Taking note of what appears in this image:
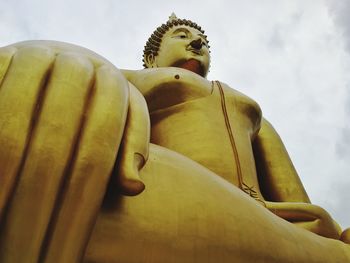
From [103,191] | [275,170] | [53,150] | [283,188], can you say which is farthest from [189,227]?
[275,170]

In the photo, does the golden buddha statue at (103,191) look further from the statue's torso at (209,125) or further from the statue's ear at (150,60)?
the statue's ear at (150,60)

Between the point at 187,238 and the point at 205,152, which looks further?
the point at 205,152

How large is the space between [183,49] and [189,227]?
2.51 meters

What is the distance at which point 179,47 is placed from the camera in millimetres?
4457

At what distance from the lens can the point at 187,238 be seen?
7.03 ft

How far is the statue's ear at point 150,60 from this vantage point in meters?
4.71

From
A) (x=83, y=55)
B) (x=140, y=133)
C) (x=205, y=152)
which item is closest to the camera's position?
(x=140, y=133)

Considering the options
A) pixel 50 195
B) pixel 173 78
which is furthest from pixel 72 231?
pixel 173 78

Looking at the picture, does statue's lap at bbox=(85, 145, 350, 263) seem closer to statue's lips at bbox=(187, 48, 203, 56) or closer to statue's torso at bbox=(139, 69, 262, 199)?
statue's torso at bbox=(139, 69, 262, 199)

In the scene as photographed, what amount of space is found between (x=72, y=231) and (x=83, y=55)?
92 centimetres

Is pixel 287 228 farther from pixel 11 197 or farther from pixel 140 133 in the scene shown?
pixel 11 197

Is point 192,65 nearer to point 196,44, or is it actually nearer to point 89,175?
point 196,44

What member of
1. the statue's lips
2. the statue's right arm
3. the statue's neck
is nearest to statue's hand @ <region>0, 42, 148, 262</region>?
the statue's right arm

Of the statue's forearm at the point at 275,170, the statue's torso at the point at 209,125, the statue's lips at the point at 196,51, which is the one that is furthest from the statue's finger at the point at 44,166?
the statue's lips at the point at 196,51
